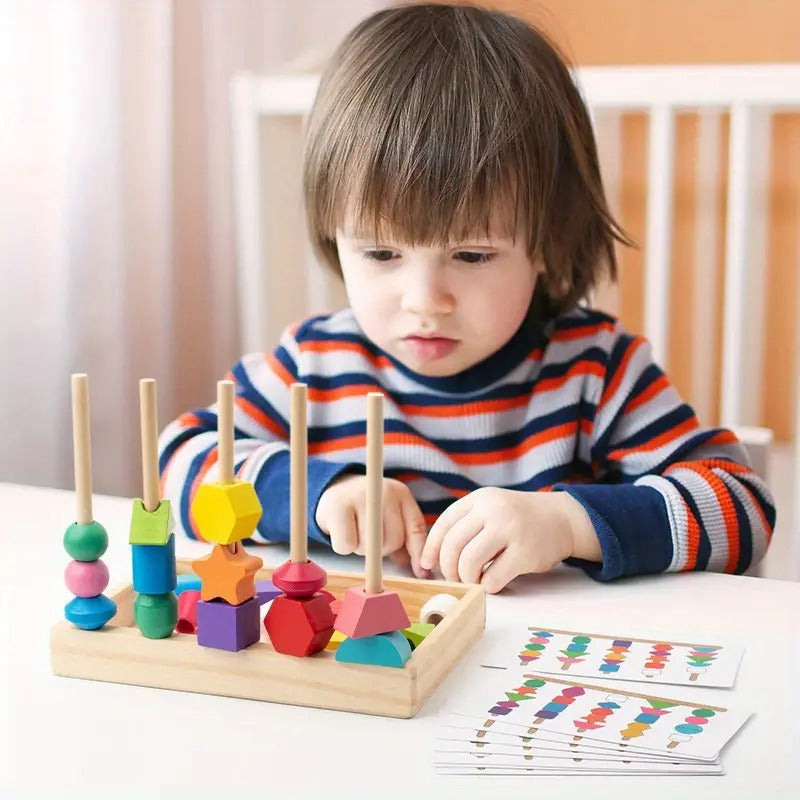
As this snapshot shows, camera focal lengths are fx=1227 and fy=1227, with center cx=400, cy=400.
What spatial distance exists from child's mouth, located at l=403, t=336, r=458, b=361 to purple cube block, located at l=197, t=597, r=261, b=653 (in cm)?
38

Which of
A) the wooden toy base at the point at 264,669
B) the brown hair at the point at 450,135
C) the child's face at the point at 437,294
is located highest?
the brown hair at the point at 450,135

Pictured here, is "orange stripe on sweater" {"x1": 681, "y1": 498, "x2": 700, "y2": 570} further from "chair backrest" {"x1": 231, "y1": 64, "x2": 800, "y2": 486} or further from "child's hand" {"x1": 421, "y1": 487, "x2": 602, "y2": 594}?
"chair backrest" {"x1": 231, "y1": 64, "x2": 800, "y2": 486}

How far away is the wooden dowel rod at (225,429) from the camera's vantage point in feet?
2.08

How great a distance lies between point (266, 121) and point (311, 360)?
63cm

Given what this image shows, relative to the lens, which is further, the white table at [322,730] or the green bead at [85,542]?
the green bead at [85,542]

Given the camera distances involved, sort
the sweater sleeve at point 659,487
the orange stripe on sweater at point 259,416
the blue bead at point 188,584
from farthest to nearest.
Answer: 1. the orange stripe on sweater at point 259,416
2. the sweater sleeve at point 659,487
3. the blue bead at point 188,584

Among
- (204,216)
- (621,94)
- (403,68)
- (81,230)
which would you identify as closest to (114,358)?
(81,230)

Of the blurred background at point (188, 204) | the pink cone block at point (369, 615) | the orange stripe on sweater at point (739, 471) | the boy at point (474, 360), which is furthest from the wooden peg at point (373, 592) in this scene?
the blurred background at point (188, 204)

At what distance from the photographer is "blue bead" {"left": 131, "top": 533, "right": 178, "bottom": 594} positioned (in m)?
0.67

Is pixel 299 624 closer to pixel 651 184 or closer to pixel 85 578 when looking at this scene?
pixel 85 578

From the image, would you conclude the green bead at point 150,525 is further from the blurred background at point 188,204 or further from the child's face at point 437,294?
the blurred background at point 188,204

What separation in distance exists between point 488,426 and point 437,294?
0.56 feet

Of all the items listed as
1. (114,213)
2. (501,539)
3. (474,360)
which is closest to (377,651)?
(501,539)

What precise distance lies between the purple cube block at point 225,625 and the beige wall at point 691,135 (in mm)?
1554
